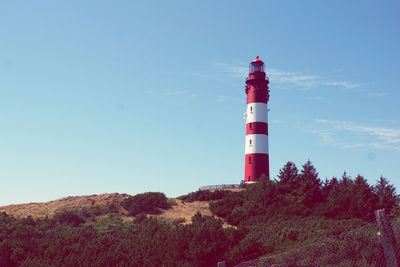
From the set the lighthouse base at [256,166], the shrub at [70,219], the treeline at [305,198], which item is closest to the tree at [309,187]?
the treeline at [305,198]

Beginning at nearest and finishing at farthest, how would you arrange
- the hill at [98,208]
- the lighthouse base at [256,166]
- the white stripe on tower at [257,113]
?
the hill at [98,208] → the lighthouse base at [256,166] → the white stripe on tower at [257,113]

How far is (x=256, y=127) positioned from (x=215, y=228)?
29489 mm

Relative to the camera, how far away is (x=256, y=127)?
44688mm

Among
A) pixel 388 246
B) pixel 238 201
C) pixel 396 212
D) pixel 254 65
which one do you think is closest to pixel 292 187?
pixel 238 201

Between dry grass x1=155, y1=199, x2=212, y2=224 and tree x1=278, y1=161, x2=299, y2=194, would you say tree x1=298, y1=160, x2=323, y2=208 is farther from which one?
dry grass x1=155, y1=199, x2=212, y2=224

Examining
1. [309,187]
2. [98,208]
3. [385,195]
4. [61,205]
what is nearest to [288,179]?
[309,187]

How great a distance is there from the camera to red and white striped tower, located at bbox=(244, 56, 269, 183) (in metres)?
44.1

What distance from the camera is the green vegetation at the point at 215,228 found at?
49.4 feet

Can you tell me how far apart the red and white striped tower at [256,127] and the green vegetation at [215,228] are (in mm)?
7435

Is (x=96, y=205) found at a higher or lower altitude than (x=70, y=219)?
higher

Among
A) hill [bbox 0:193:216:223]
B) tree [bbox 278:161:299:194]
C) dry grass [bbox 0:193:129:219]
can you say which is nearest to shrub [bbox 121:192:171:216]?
hill [bbox 0:193:216:223]

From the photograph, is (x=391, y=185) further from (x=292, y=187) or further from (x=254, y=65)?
(x=254, y=65)

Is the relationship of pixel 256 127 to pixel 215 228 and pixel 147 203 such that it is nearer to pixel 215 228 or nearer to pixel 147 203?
pixel 147 203

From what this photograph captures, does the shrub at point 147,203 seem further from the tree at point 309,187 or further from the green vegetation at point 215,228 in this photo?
the tree at point 309,187
